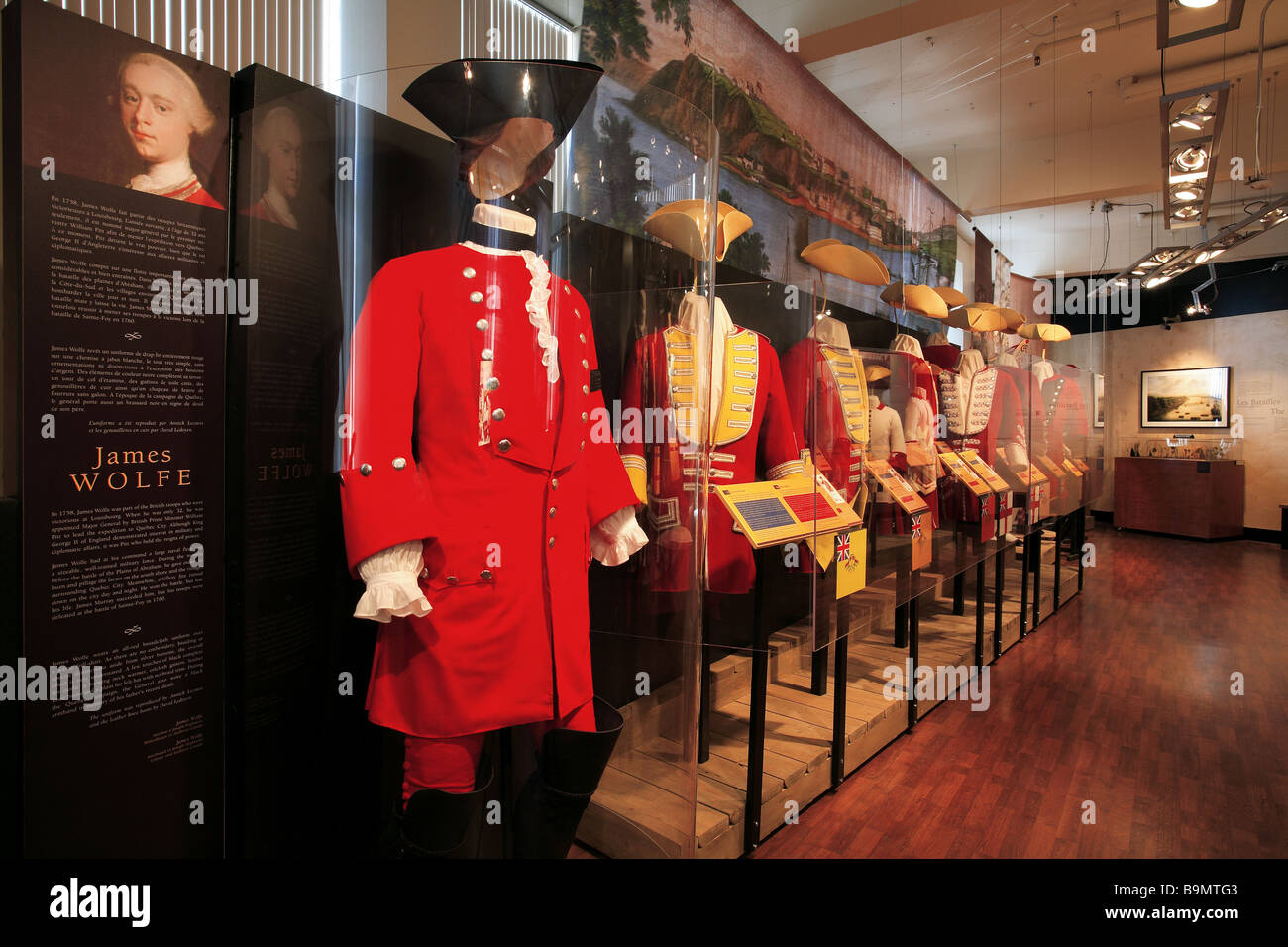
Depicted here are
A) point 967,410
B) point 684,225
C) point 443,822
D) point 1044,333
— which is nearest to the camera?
point 443,822

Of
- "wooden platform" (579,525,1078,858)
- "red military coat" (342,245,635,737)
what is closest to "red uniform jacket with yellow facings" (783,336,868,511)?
"wooden platform" (579,525,1078,858)

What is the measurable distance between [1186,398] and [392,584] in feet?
38.3

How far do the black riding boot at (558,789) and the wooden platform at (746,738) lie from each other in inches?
4.7

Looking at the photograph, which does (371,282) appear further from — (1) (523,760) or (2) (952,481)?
(2) (952,481)

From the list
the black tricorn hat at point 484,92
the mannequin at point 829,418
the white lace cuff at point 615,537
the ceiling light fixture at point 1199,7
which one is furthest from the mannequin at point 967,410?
the black tricorn hat at point 484,92

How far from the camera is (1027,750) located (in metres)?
3.28

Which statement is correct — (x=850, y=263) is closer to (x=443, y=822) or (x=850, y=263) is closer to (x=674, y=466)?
(x=674, y=466)

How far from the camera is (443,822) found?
1297 mm

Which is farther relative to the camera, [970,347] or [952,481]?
[970,347]

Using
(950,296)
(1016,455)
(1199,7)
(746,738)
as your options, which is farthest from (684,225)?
(1199,7)

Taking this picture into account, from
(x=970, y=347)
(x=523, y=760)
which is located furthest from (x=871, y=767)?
(x=970, y=347)

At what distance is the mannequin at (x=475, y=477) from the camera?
1.27m
